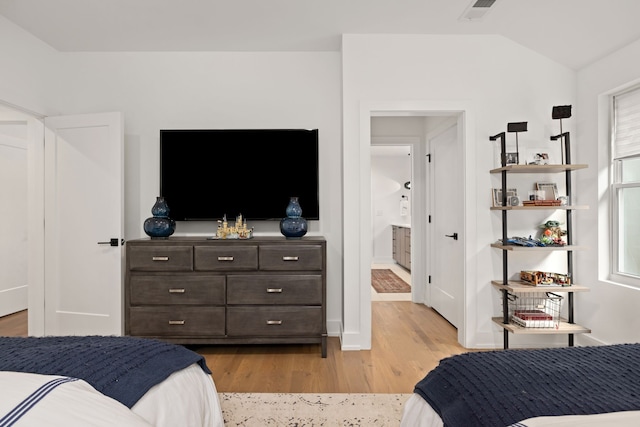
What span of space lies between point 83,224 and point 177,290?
3.75 ft

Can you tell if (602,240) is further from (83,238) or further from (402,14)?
(83,238)

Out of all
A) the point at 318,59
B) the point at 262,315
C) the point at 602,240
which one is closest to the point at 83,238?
the point at 262,315

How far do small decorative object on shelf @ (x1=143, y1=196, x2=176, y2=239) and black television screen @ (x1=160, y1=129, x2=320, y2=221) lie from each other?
0.45 feet

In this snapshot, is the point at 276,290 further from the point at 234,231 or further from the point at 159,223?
the point at 159,223

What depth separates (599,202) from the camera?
3.00 m

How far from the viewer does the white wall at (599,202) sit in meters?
2.75

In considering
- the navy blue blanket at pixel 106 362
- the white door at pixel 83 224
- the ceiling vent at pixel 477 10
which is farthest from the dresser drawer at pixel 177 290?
the ceiling vent at pixel 477 10

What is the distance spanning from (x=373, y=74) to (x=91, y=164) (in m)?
2.65

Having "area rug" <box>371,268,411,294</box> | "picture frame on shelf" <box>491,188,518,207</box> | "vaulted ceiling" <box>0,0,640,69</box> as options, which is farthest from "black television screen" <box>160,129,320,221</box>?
"area rug" <box>371,268,411,294</box>

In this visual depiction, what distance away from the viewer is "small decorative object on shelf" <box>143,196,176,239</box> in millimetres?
3178

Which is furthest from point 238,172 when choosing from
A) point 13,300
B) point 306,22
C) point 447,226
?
point 13,300

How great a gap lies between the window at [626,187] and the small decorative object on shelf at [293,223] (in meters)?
2.56

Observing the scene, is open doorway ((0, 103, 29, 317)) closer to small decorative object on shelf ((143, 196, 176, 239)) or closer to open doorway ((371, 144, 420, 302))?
small decorative object on shelf ((143, 196, 176, 239))

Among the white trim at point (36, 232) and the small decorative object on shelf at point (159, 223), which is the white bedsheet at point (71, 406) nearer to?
the small decorative object on shelf at point (159, 223)
